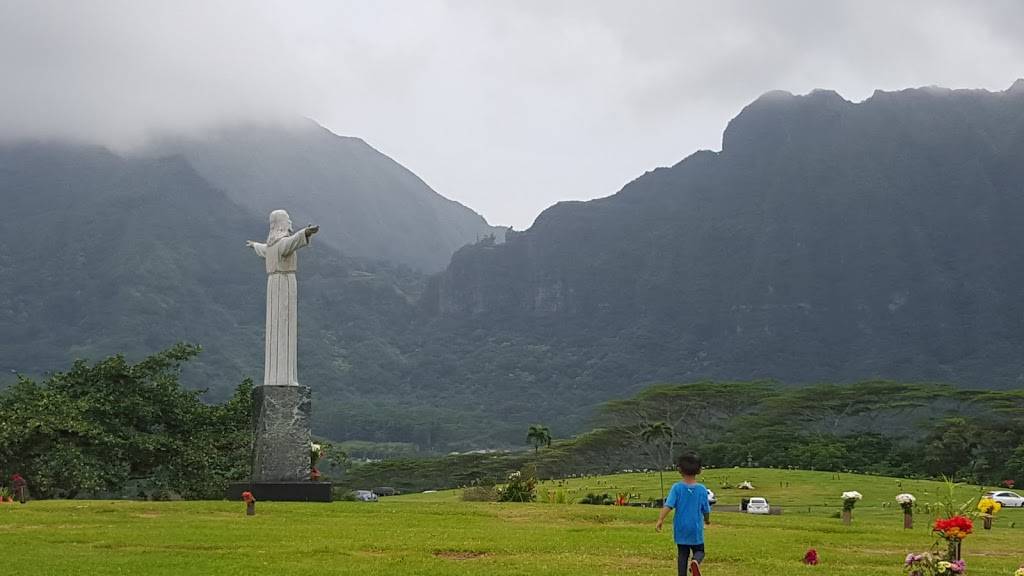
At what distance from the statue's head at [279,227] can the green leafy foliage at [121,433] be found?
8900mm

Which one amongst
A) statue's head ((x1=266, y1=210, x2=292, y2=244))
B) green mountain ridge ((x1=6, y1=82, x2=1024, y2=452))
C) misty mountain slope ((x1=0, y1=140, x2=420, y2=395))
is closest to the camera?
statue's head ((x1=266, y1=210, x2=292, y2=244))

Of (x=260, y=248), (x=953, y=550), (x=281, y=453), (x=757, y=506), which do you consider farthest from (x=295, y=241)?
(x=757, y=506)

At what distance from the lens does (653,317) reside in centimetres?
15225

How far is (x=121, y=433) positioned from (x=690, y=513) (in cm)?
2342

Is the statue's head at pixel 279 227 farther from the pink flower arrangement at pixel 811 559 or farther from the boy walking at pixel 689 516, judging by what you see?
the boy walking at pixel 689 516

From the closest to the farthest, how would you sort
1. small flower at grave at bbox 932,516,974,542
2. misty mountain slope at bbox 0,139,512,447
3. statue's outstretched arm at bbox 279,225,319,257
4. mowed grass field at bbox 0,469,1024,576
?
small flower at grave at bbox 932,516,974,542
mowed grass field at bbox 0,469,1024,576
statue's outstretched arm at bbox 279,225,319,257
misty mountain slope at bbox 0,139,512,447

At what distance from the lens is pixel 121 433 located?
1226 inches

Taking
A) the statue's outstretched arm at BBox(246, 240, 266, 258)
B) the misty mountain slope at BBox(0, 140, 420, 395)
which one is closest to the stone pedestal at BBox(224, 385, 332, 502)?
the statue's outstretched arm at BBox(246, 240, 266, 258)

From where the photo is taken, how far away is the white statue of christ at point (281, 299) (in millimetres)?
22922

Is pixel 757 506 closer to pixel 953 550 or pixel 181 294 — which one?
pixel 953 550

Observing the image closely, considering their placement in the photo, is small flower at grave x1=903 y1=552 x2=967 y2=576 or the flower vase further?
the flower vase

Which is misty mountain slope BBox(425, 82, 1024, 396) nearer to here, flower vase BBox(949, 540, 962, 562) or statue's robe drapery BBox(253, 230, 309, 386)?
statue's robe drapery BBox(253, 230, 309, 386)

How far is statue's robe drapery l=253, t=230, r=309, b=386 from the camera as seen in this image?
75.2 ft

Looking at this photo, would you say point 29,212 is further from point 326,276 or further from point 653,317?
point 653,317
